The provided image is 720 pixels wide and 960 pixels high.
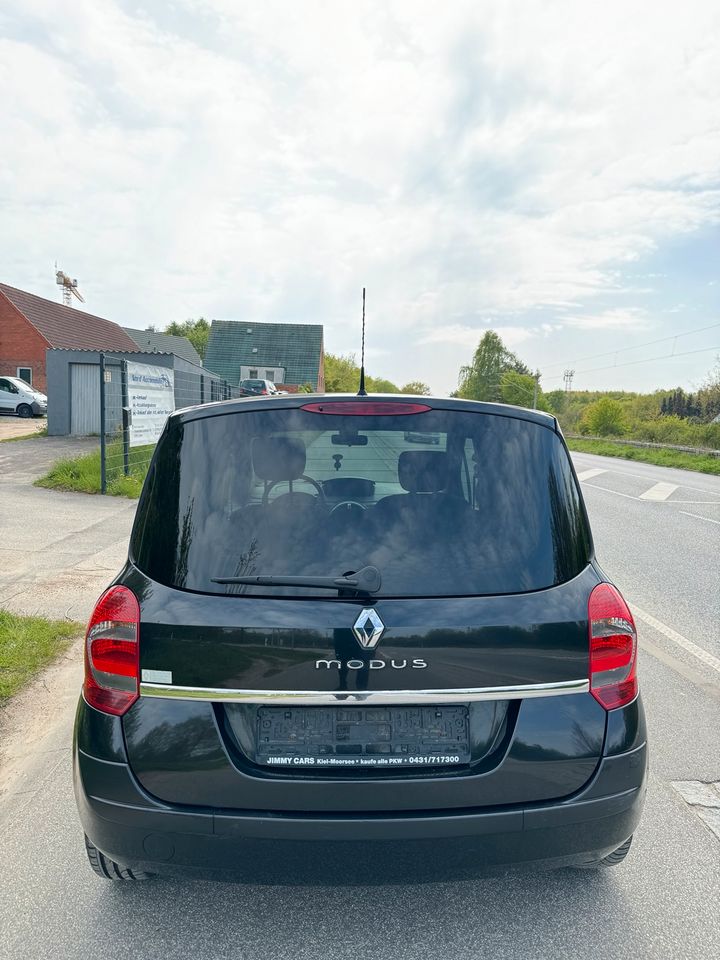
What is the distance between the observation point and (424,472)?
92.2 inches

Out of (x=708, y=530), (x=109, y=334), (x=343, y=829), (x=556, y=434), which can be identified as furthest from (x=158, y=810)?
(x=109, y=334)

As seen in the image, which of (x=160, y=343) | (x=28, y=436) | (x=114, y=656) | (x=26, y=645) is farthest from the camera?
(x=160, y=343)

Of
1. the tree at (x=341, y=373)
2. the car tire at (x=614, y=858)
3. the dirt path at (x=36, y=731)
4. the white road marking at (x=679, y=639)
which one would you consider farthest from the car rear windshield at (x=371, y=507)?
the tree at (x=341, y=373)

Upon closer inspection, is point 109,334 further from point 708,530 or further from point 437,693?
point 437,693

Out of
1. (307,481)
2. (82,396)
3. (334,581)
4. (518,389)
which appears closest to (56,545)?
(307,481)

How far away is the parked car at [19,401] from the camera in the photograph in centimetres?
3128

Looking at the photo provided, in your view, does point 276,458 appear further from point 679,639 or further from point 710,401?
point 710,401

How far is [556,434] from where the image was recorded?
2479mm

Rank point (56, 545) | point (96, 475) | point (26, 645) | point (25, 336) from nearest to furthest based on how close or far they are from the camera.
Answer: point (26, 645)
point (56, 545)
point (96, 475)
point (25, 336)

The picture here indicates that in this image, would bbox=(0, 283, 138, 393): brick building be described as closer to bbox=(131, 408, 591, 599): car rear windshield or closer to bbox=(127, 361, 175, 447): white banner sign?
bbox=(127, 361, 175, 447): white banner sign

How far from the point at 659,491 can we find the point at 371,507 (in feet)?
56.5

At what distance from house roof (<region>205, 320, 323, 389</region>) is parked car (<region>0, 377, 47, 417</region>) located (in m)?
30.2

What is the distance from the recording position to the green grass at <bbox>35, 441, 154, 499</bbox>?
12582 millimetres

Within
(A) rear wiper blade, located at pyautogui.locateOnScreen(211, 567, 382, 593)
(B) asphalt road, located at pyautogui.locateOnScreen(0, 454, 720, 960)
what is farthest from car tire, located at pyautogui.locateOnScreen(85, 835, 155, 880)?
(A) rear wiper blade, located at pyautogui.locateOnScreen(211, 567, 382, 593)
